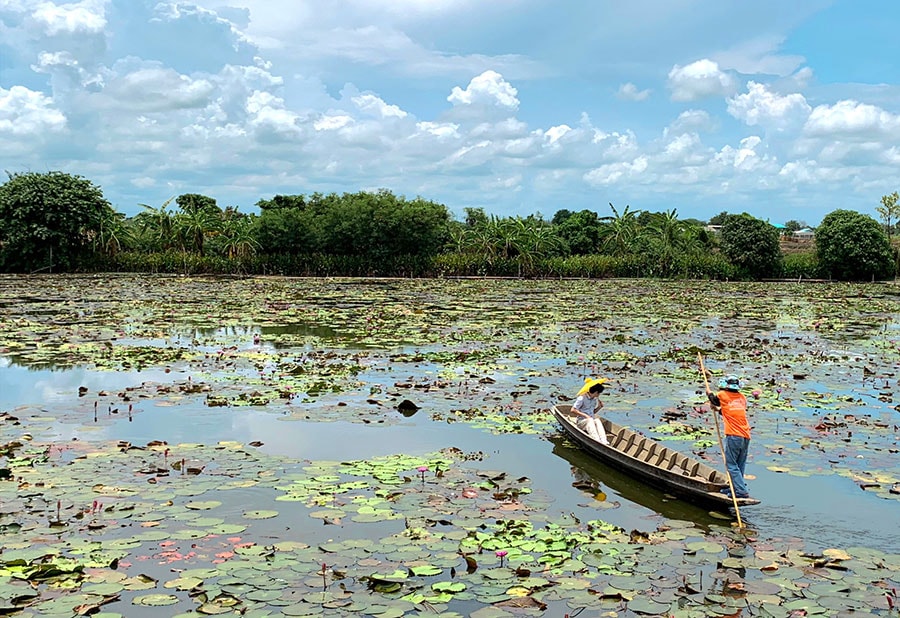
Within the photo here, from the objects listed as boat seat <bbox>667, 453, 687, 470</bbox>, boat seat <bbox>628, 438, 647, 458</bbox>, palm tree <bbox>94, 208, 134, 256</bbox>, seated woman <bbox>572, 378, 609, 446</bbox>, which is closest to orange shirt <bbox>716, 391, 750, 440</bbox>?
boat seat <bbox>667, 453, 687, 470</bbox>

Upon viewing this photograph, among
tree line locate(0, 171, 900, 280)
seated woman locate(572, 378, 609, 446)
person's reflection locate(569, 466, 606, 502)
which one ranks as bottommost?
person's reflection locate(569, 466, 606, 502)

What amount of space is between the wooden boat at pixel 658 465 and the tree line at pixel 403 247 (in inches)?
1559

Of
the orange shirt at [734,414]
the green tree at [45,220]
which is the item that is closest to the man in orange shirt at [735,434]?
the orange shirt at [734,414]

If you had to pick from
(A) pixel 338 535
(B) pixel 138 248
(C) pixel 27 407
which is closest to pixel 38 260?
(B) pixel 138 248

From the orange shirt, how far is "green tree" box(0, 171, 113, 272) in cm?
4349

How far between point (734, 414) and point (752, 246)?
45.8 m

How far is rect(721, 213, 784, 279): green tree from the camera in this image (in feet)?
167

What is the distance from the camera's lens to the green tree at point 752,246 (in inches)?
1998

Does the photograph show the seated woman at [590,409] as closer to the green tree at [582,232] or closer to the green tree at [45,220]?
the green tree at [45,220]

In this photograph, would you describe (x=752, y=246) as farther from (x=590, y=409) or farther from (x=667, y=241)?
(x=590, y=409)

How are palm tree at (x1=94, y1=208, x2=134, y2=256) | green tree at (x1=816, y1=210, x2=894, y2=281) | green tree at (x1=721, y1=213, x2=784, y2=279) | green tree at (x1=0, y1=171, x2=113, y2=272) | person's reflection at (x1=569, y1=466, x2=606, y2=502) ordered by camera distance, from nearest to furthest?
person's reflection at (x1=569, y1=466, x2=606, y2=502) → green tree at (x1=0, y1=171, x2=113, y2=272) → palm tree at (x1=94, y1=208, x2=134, y2=256) → green tree at (x1=816, y1=210, x2=894, y2=281) → green tree at (x1=721, y1=213, x2=784, y2=279)

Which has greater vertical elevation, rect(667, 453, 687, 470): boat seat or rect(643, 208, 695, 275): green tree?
rect(643, 208, 695, 275): green tree

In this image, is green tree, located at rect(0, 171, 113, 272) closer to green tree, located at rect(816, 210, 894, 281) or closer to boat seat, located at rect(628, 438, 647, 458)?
boat seat, located at rect(628, 438, 647, 458)

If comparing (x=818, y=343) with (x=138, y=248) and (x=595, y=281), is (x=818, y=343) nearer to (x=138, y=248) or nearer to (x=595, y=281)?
(x=595, y=281)
